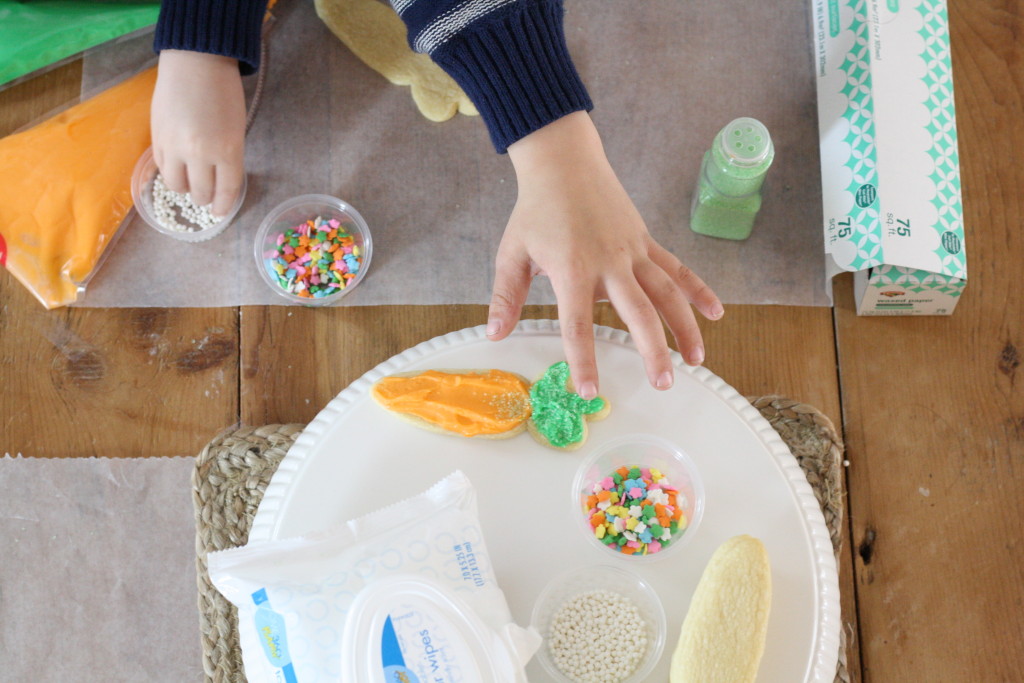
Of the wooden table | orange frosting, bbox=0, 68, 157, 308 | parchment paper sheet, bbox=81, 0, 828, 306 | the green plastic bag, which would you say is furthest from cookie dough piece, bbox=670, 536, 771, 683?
the green plastic bag

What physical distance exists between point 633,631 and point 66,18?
94 cm

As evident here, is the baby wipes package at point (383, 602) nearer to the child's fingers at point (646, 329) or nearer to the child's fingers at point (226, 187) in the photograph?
the child's fingers at point (646, 329)

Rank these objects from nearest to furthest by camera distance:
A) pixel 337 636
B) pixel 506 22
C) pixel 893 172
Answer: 1. pixel 337 636
2. pixel 506 22
3. pixel 893 172

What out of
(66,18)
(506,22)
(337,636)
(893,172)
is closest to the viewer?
(337,636)

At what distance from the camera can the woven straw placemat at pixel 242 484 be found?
0.83m

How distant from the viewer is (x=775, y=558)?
76cm

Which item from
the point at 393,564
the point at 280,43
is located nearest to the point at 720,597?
the point at 393,564

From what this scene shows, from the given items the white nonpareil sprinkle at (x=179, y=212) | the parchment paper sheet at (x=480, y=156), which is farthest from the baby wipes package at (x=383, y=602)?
the white nonpareil sprinkle at (x=179, y=212)

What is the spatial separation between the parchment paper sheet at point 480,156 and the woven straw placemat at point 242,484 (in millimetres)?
167

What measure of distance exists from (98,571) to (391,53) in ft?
2.22

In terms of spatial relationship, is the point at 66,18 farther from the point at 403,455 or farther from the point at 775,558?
the point at 775,558

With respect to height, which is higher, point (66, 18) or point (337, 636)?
point (66, 18)

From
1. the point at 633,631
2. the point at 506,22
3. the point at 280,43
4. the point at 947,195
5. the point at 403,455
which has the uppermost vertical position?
the point at 280,43

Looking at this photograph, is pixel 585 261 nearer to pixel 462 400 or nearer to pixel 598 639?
pixel 462 400
